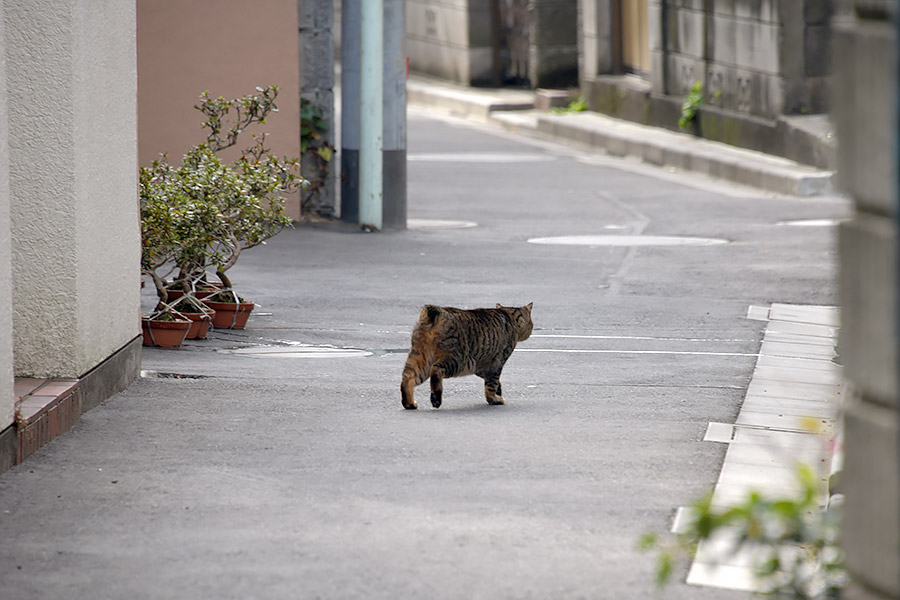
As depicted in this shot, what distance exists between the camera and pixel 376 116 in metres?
16.5

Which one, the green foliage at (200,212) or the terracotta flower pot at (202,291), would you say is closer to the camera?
the green foliage at (200,212)

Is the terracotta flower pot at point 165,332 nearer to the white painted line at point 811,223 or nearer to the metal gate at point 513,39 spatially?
the white painted line at point 811,223

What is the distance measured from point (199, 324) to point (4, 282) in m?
3.75

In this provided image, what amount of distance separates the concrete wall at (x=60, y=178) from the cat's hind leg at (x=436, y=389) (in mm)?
1737

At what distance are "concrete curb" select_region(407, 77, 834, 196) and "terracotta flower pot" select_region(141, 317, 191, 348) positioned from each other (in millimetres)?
11318

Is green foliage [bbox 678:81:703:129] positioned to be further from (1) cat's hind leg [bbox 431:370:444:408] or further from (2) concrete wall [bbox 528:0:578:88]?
(1) cat's hind leg [bbox 431:370:444:408]

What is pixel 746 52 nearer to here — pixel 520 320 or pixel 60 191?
pixel 520 320

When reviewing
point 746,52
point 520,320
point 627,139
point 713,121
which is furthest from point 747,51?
point 520,320

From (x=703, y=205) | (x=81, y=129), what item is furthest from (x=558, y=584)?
(x=703, y=205)

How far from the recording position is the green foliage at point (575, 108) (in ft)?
94.7

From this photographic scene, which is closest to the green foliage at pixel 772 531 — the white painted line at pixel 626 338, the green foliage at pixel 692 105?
the white painted line at pixel 626 338

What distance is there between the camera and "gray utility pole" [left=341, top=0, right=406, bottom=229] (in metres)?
16.4

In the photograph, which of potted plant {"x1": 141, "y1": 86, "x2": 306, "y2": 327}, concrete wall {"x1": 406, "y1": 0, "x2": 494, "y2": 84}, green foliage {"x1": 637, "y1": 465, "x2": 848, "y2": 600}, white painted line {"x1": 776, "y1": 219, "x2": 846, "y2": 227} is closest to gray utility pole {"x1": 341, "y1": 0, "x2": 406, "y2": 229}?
white painted line {"x1": 776, "y1": 219, "x2": 846, "y2": 227}

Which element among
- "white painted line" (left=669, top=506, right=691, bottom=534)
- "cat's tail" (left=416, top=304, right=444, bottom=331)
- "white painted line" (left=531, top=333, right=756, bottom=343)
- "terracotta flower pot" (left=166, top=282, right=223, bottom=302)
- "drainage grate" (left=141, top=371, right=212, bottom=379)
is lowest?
"white painted line" (left=669, top=506, right=691, bottom=534)
